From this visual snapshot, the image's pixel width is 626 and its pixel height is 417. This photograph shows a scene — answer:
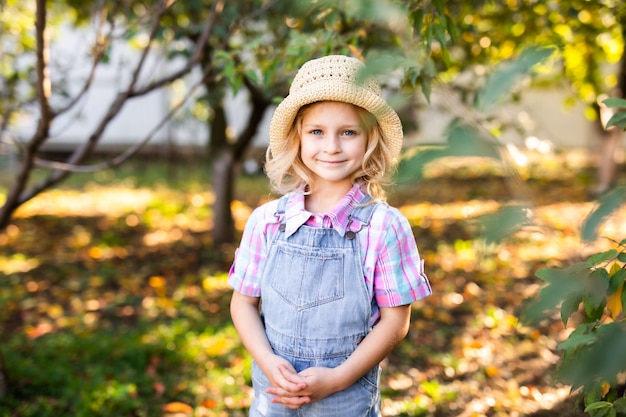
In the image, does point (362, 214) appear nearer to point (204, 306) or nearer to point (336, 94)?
point (336, 94)

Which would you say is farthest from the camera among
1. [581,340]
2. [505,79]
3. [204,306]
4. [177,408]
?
[204,306]

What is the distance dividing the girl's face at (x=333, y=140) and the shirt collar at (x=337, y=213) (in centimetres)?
6

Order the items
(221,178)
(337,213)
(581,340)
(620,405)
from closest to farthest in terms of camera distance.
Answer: (581,340)
(620,405)
(337,213)
(221,178)

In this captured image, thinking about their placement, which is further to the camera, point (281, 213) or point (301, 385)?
point (281, 213)

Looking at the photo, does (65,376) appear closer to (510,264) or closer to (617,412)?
(617,412)

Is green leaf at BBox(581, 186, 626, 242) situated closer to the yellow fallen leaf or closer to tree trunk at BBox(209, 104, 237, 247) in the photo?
the yellow fallen leaf

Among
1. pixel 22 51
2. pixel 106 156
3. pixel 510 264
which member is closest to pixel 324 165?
pixel 22 51

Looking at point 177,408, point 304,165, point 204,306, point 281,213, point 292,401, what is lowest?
point 177,408

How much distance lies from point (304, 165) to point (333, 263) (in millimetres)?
334

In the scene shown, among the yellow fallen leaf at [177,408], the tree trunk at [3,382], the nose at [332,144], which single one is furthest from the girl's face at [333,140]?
the tree trunk at [3,382]

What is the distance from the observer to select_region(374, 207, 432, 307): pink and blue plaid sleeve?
6.02 feet

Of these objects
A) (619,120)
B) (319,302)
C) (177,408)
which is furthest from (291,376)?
(177,408)

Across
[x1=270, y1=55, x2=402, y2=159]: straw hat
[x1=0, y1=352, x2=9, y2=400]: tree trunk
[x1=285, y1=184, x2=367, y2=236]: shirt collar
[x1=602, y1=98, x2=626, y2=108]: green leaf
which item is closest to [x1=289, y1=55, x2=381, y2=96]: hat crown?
[x1=270, y1=55, x2=402, y2=159]: straw hat

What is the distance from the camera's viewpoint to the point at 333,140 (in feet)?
6.04
